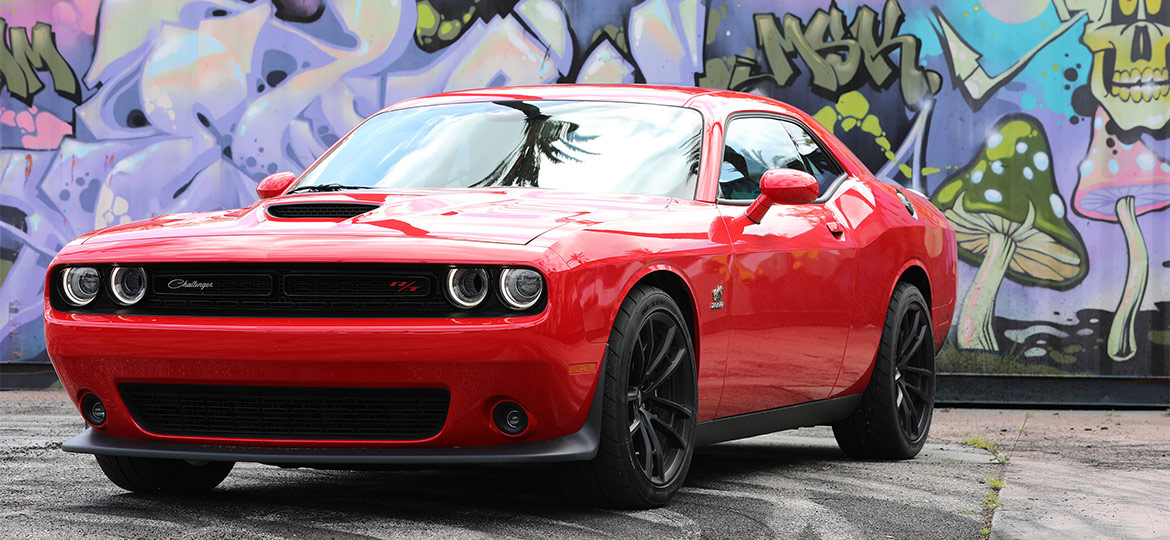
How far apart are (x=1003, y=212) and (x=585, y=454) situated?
23.0 ft

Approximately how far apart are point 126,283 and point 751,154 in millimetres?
2572

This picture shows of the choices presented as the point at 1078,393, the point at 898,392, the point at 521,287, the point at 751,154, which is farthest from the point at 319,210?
the point at 1078,393

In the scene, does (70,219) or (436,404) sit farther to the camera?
(70,219)

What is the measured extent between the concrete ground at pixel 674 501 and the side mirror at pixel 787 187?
104 cm

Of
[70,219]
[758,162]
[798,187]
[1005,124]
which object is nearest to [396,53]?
[70,219]

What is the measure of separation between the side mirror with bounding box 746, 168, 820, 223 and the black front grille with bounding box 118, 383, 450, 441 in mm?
1643

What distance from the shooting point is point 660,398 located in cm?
486

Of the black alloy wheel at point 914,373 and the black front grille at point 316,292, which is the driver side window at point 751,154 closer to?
the black alloy wheel at point 914,373

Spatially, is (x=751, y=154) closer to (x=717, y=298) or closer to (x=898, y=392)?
(x=717, y=298)

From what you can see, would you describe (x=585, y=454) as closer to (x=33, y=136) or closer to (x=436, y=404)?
(x=436, y=404)

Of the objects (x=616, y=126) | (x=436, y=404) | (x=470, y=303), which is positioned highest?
(x=616, y=126)

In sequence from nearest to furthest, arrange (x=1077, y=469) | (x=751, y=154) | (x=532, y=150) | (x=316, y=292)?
(x=316, y=292) → (x=532, y=150) → (x=751, y=154) → (x=1077, y=469)

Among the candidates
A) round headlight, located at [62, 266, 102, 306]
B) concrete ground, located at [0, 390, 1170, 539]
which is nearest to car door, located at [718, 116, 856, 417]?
concrete ground, located at [0, 390, 1170, 539]

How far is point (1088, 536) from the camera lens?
4.67m
